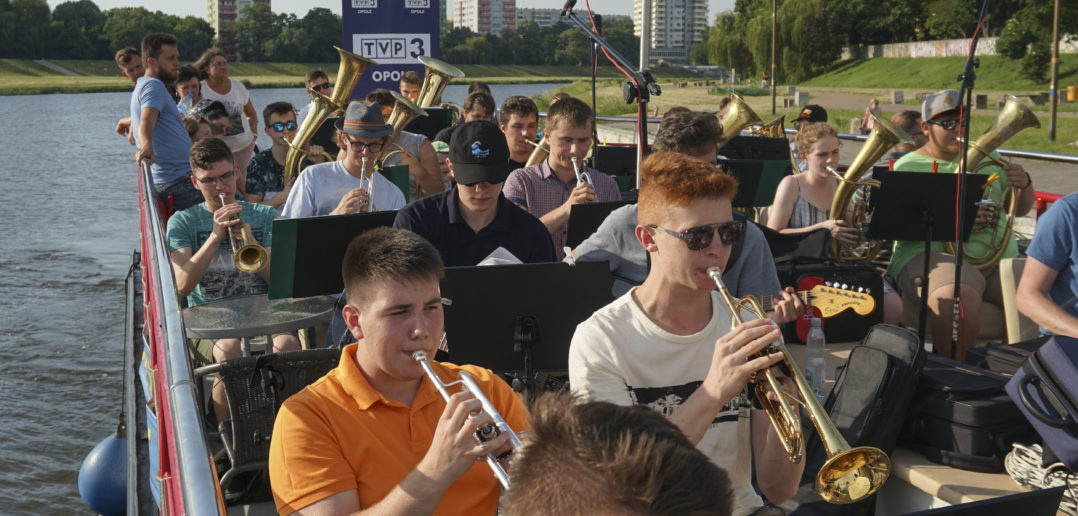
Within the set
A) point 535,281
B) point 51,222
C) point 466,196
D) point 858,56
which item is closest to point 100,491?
point 466,196

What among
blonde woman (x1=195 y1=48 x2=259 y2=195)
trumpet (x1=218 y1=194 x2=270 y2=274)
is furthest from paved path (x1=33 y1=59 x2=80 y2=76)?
trumpet (x1=218 y1=194 x2=270 y2=274)

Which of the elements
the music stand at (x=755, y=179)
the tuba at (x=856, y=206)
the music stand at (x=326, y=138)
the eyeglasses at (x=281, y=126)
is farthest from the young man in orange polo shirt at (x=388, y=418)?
the music stand at (x=326, y=138)

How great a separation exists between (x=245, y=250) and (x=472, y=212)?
1.35m

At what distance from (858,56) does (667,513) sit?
251ft

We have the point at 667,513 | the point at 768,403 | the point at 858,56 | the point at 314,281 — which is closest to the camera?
the point at 667,513

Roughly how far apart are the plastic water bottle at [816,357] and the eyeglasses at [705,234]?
222 cm

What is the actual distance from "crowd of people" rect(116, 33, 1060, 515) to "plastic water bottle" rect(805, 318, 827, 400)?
3.45ft

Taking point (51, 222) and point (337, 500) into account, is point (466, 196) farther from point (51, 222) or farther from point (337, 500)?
point (51, 222)

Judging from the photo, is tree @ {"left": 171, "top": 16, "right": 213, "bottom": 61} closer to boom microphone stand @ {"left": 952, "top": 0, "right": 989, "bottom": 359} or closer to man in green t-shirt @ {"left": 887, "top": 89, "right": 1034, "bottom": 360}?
man in green t-shirt @ {"left": 887, "top": 89, "right": 1034, "bottom": 360}

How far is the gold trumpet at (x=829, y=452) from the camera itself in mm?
2500

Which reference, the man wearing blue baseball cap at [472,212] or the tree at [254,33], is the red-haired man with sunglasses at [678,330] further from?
the tree at [254,33]

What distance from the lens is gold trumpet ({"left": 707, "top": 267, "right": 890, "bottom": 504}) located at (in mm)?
2500

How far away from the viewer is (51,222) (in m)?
19.0

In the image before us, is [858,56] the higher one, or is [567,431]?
[858,56]
